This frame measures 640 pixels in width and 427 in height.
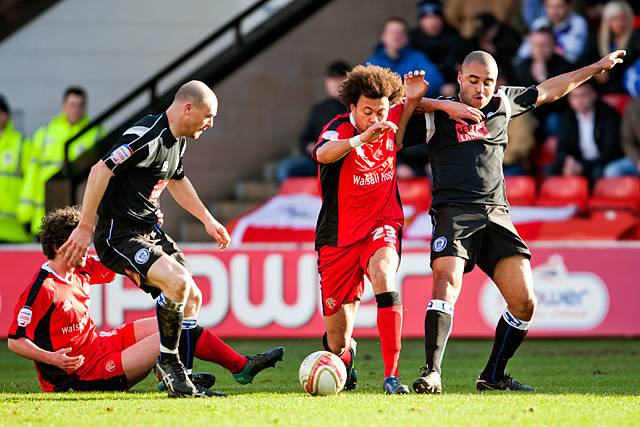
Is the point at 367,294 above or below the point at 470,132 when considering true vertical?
below

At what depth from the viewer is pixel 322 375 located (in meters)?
7.55

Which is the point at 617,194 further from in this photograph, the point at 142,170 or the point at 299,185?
the point at 142,170

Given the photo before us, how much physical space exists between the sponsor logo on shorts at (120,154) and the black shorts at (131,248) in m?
0.46

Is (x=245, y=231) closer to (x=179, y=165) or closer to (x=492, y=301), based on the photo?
(x=492, y=301)

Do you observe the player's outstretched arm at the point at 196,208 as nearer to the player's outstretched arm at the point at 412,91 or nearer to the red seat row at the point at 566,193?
the player's outstretched arm at the point at 412,91

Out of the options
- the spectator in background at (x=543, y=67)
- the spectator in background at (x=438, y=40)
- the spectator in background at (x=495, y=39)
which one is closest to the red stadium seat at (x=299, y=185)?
the spectator in background at (x=438, y=40)

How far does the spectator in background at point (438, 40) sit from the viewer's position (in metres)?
14.7

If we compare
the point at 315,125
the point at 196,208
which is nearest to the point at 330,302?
the point at 196,208

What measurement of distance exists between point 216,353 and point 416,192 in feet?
20.7

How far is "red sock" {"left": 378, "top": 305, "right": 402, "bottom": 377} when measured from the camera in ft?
24.9

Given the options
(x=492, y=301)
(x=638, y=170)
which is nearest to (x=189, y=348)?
(x=492, y=301)

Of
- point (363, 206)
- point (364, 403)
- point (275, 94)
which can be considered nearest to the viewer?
point (364, 403)

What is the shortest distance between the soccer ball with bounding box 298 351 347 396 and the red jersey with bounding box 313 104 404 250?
79 centimetres

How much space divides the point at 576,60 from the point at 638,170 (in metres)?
1.60
